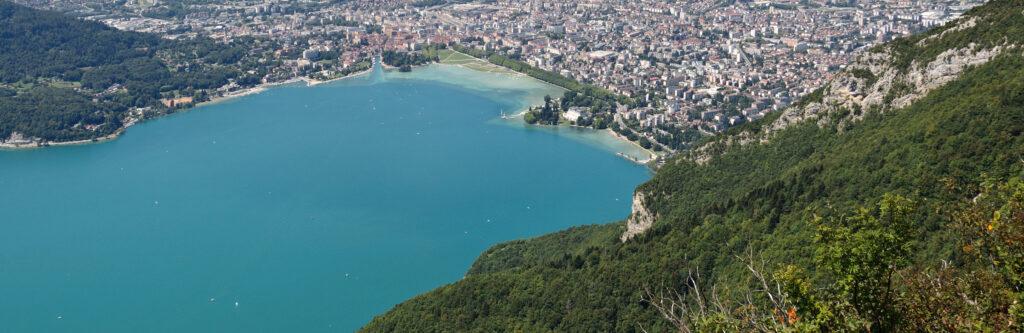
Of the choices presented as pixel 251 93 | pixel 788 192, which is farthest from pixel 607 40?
pixel 788 192

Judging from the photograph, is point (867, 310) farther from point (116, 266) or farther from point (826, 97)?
point (116, 266)

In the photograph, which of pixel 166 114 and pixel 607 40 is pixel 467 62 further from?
pixel 166 114

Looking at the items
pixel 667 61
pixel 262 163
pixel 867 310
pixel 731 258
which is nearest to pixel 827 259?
pixel 867 310

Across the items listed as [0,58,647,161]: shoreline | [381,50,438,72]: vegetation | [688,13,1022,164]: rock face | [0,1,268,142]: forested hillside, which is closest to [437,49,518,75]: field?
[0,58,647,161]: shoreline

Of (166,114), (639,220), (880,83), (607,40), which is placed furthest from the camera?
(607,40)

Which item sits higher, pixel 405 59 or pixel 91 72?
pixel 405 59

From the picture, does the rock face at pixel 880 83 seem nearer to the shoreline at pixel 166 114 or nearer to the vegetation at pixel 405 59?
the shoreline at pixel 166 114

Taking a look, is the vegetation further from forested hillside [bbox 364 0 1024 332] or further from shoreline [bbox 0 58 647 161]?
forested hillside [bbox 364 0 1024 332]
